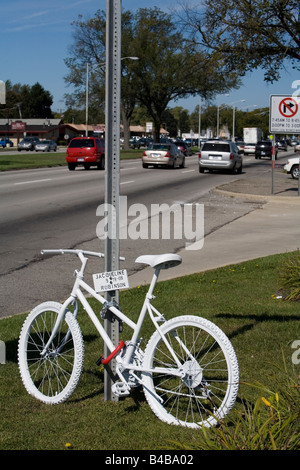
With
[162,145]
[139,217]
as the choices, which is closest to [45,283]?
[139,217]

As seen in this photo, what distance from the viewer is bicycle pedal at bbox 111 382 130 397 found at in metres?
4.32

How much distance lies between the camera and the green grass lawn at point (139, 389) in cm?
392

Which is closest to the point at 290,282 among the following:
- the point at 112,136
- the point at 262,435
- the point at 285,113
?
the point at 112,136

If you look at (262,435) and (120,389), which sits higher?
(262,435)

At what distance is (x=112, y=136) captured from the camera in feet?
15.0

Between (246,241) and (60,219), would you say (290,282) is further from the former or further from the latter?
(60,219)

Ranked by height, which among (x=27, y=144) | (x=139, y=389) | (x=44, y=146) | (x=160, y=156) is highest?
(x=27, y=144)

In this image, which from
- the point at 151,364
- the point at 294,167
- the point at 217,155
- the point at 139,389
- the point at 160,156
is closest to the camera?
the point at 151,364

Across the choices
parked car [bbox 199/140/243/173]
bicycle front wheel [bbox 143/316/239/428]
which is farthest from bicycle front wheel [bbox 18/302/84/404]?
parked car [bbox 199/140/243/173]

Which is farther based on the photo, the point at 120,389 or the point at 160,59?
the point at 160,59

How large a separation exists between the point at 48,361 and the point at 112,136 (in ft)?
5.70

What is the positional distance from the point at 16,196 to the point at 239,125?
143 meters

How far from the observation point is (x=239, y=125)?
159 metres
